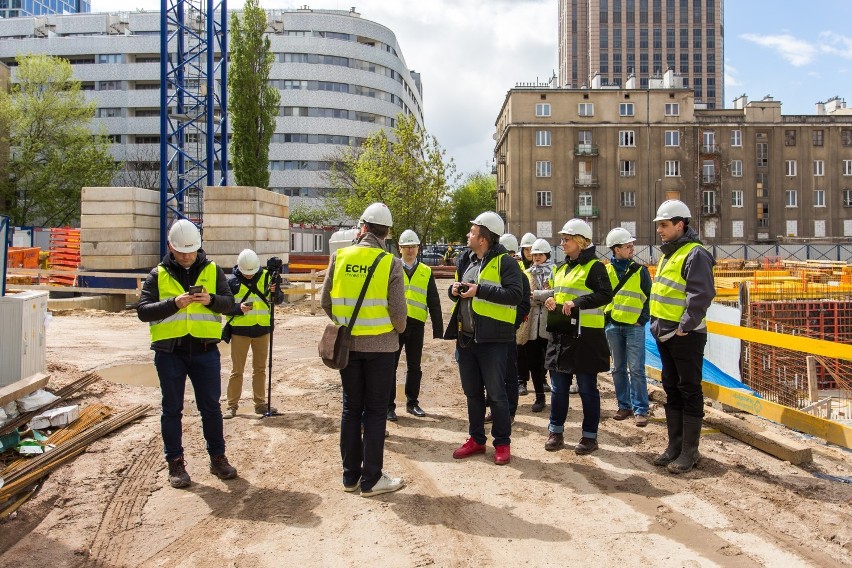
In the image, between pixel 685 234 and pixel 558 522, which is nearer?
pixel 558 522

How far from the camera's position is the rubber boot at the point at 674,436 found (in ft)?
17.5

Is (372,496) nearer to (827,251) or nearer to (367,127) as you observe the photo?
(827,251)

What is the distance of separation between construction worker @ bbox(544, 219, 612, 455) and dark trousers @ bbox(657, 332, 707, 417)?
52cm

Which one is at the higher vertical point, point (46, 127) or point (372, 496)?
point (46, 127)

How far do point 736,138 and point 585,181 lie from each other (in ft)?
42.4

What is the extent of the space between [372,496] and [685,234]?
312 centimetres

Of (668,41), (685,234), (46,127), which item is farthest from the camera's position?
(668,41)

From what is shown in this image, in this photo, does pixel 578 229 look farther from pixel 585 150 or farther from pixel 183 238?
pixel 585 150

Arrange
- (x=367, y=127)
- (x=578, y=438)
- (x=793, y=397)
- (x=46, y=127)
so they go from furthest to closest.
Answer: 1. (x=367, y=127)
2. (x=46, y=127)
3. (x=793, y=397)
4. (x=578, y=438)

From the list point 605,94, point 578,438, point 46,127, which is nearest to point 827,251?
point 605,94

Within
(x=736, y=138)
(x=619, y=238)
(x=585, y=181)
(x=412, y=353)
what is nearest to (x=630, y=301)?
(x=619, y=238)

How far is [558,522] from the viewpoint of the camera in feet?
13.8

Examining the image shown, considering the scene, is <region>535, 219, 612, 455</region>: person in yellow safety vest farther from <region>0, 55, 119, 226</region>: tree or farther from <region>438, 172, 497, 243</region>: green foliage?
<region>438, 172, 497, 243</region>: green foliage

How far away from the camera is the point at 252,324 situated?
22.8ft
